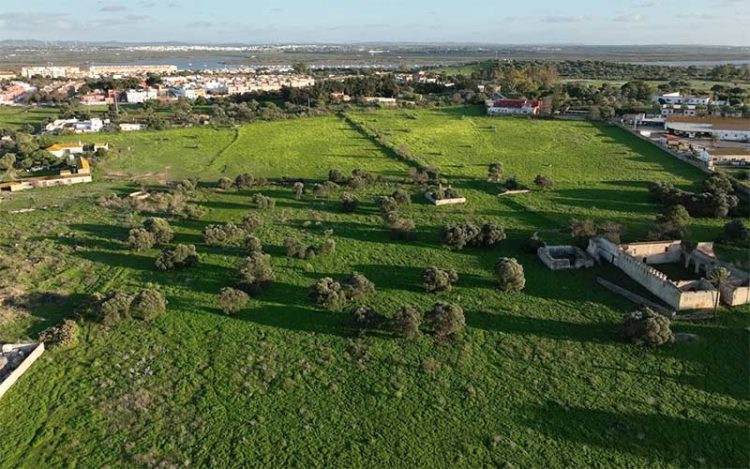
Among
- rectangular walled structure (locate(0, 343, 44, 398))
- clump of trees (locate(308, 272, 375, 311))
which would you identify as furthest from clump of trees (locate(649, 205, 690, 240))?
rectangular walled structure (locate(0, 343, 44, 398))

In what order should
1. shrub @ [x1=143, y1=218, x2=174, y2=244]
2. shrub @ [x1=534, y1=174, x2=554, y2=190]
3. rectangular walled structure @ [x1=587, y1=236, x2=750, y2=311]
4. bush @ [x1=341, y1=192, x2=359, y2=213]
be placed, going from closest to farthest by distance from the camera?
rectangular walled structure @ [x1=587, y1=236, x2=750, y2=311], shrub @ [x1=143, y1=218, x2=174, y2=244], bush @ [x1=341, y1=192, x2=359, y2=213], shrub @ [x1=534, y1=174, x2=554, y2=190]

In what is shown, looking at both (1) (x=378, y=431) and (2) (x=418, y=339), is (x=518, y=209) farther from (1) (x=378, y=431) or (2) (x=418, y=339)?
(1) (x=378, y=431)

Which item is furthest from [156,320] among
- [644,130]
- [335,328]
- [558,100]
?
[558,100]

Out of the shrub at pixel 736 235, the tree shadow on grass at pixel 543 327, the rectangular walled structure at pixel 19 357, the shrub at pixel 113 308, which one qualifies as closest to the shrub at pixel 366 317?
the tree shadow on grass at pixel 543 327

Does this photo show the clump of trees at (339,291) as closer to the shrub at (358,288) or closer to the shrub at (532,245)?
the shrub at (358,288)

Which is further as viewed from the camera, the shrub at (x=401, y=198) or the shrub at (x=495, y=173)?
the shrub at (x=495, y=173)

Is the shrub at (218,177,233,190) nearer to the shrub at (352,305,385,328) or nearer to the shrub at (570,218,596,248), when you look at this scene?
the shrub at (352,305,385,328)
